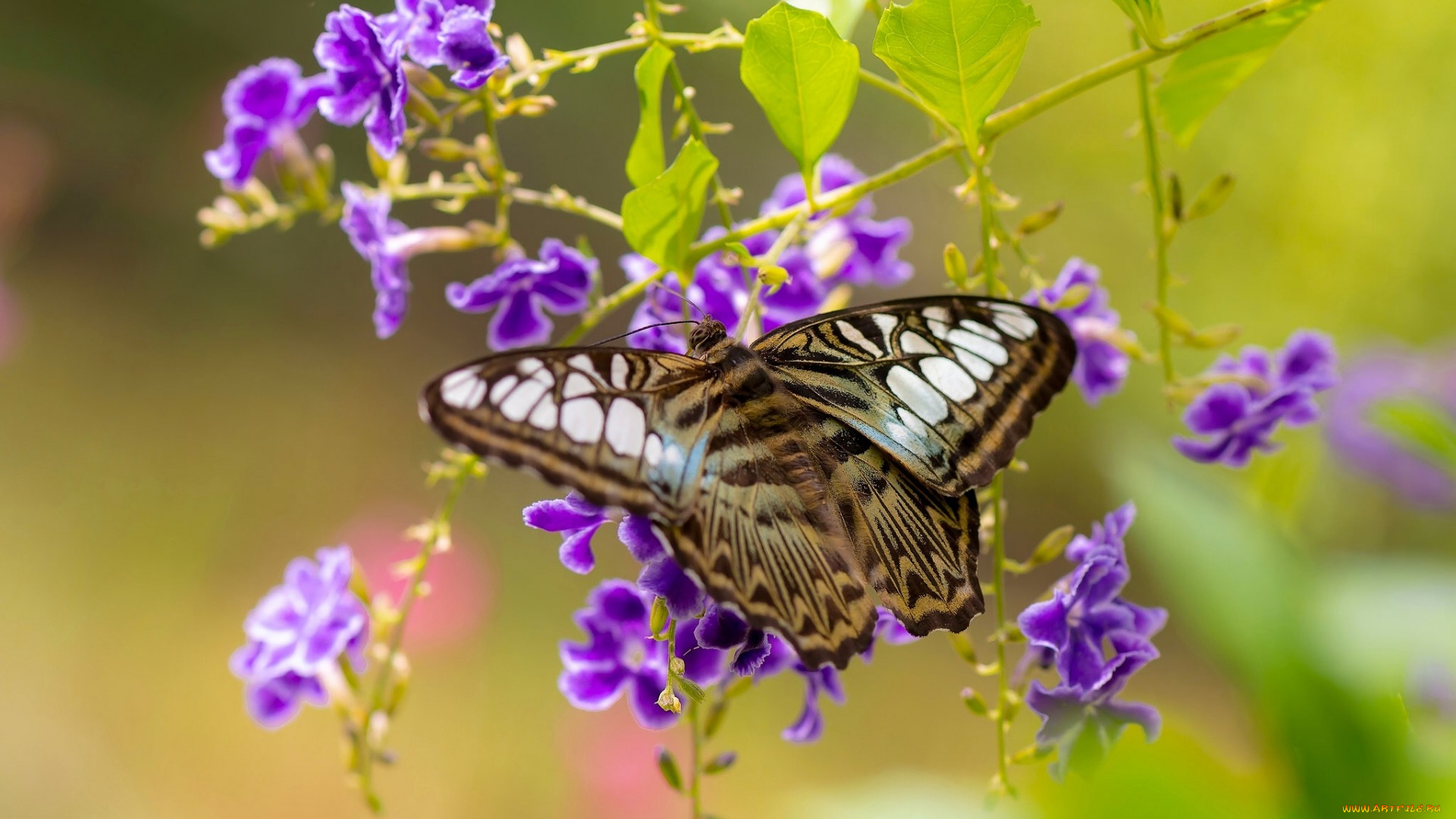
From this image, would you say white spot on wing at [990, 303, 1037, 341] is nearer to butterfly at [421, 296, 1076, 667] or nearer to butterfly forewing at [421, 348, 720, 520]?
butterfly at [421, 296, 1076, 667]

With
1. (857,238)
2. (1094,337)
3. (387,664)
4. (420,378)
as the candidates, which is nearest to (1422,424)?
(1094,337)

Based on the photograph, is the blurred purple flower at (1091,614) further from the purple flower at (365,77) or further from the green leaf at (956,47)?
the purple flower at (365,77)

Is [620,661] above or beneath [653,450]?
beneath

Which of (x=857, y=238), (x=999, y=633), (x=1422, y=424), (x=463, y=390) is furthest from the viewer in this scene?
(x=857, y=238)

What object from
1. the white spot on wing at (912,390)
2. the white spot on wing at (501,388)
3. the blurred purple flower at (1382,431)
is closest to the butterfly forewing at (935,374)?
the white spot on wing at (912,390)

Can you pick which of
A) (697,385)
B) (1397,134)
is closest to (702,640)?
(697,385)

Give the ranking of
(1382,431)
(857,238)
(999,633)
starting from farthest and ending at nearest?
(1382,431) → (857,238) → (999,633)

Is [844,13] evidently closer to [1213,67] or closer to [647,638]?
[1213,67]
